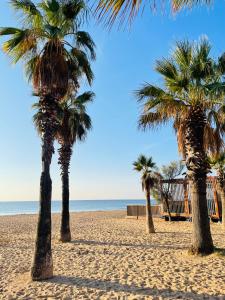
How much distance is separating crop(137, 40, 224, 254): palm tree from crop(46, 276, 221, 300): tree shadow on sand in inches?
143

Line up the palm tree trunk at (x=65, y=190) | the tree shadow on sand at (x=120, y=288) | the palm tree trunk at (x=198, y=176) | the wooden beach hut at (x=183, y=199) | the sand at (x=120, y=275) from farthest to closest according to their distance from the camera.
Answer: the wooden beach hut at (x=183, y=199) < the palm tree trunk at (x=65, y=190) < the palm tree trunk at (x=198, y=176) < the sand at (x=120, y=275) < the tree shadow on sand at (x=120, y=288)

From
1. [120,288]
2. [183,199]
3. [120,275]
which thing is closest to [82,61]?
[120,275]

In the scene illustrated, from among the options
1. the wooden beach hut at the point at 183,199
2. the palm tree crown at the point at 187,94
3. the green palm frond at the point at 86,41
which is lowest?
the wooden beach hut at the point at 183,199

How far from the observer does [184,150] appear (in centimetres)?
1181

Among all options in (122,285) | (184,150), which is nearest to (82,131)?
(184,150)

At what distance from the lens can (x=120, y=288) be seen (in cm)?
747

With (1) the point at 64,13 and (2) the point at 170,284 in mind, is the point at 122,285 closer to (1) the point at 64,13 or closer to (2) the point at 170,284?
(2) the point at 170,284

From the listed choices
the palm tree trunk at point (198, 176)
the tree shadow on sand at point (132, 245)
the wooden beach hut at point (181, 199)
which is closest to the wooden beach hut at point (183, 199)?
the wooden beach hut at point (181, 199)

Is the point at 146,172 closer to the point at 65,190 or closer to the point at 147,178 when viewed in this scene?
the point at 147,178

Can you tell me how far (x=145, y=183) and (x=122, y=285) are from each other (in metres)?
11.5

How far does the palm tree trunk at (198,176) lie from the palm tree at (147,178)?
8.10 m

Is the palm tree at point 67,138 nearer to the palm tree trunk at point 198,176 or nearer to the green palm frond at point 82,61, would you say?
the green palm frond at point 82,61

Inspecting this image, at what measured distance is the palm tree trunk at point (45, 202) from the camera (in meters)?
8.58

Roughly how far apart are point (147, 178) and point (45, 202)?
429 inches
